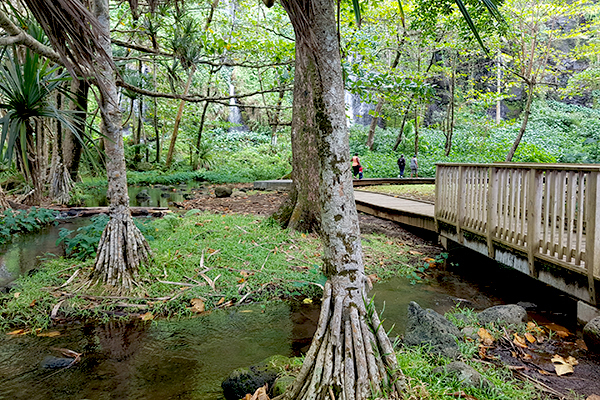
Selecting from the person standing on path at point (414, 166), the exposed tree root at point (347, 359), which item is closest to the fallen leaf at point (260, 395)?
the exposed tree root at point (347, 359)

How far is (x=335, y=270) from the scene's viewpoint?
227 centimetres

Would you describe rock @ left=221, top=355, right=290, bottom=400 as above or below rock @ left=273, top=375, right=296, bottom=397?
below

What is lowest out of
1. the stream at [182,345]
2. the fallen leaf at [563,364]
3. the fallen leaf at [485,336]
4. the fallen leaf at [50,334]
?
the stream at [182,345]

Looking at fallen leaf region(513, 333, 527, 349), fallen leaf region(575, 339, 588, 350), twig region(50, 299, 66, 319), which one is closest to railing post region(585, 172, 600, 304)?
fallen leaf region(575, 339, 588, 350)

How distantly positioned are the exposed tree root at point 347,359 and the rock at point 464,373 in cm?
52

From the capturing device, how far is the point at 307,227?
658cm

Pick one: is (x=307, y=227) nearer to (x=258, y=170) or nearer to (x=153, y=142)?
(x=258, y=170)

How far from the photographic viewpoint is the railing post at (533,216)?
3883mm

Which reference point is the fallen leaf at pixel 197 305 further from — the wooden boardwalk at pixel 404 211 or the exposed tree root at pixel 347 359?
the wooden boardwalk at pixel 404 211

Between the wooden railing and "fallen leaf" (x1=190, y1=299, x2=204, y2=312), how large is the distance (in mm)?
3483

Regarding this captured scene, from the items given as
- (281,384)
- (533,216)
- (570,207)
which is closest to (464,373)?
(281,384)

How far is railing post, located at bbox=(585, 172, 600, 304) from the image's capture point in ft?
10.2

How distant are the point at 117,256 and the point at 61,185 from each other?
7.15 metres

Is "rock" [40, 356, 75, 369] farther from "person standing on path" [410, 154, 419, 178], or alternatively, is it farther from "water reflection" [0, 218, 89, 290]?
"person standing on path" [410, 154, 419, 178]
